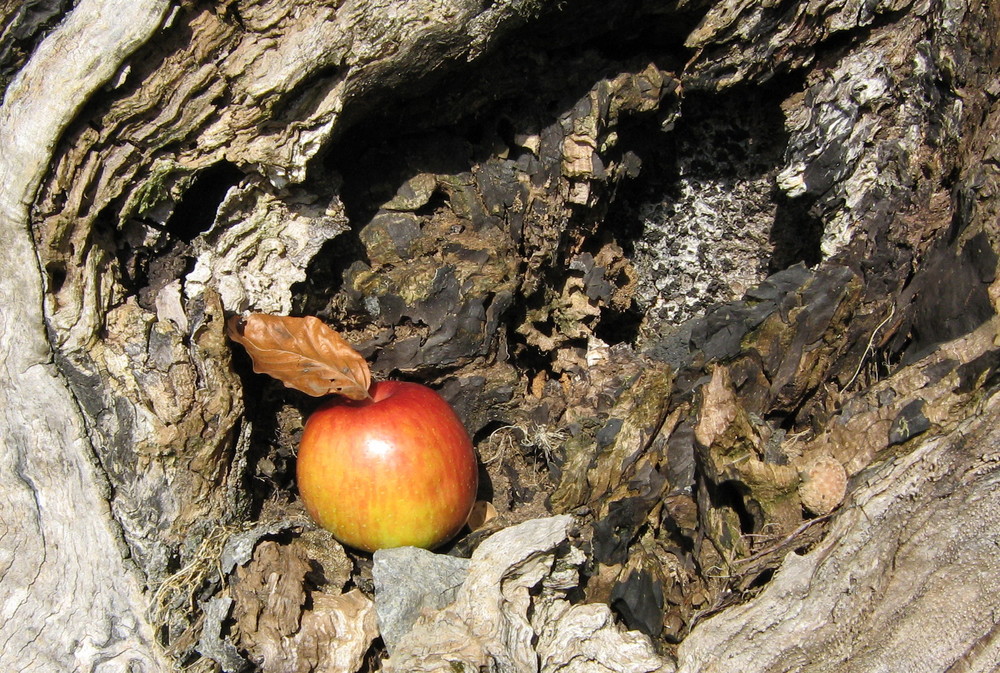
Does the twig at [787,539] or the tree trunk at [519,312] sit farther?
the twig at [787,539]

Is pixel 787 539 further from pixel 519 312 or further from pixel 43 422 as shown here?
pixel 43 422

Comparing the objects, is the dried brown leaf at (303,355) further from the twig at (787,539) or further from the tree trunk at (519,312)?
the twig at (787,539)

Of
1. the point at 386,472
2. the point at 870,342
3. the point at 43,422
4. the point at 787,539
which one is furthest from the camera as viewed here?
the point at 870,342

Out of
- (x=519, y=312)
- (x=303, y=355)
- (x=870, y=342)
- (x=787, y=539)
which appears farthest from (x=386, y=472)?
(x=870, y=342)

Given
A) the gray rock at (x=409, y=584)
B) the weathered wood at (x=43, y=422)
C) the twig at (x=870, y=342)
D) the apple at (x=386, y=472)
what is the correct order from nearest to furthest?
1. the weathered wood at (x=43, y=422)
2. the gray rock at (x=409, y=584)
3. the apple at (x=386, y=472)
4. the twig at (x=870, y=342)

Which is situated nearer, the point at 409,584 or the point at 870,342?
the point at 409,584

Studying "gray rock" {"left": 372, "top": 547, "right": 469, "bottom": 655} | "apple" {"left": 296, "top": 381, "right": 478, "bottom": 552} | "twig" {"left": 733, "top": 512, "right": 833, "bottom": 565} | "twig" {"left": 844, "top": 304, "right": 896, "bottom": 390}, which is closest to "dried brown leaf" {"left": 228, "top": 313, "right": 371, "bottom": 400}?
"apple" {"left": 296, "top": 381, "right": 478, "bottom": 552}

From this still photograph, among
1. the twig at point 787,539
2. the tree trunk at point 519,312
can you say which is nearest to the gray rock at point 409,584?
the tree trunk at point 519,312

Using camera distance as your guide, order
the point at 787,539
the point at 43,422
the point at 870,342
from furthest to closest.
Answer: the point at 870,342 → the point at 787,539 → the point at 43,422
